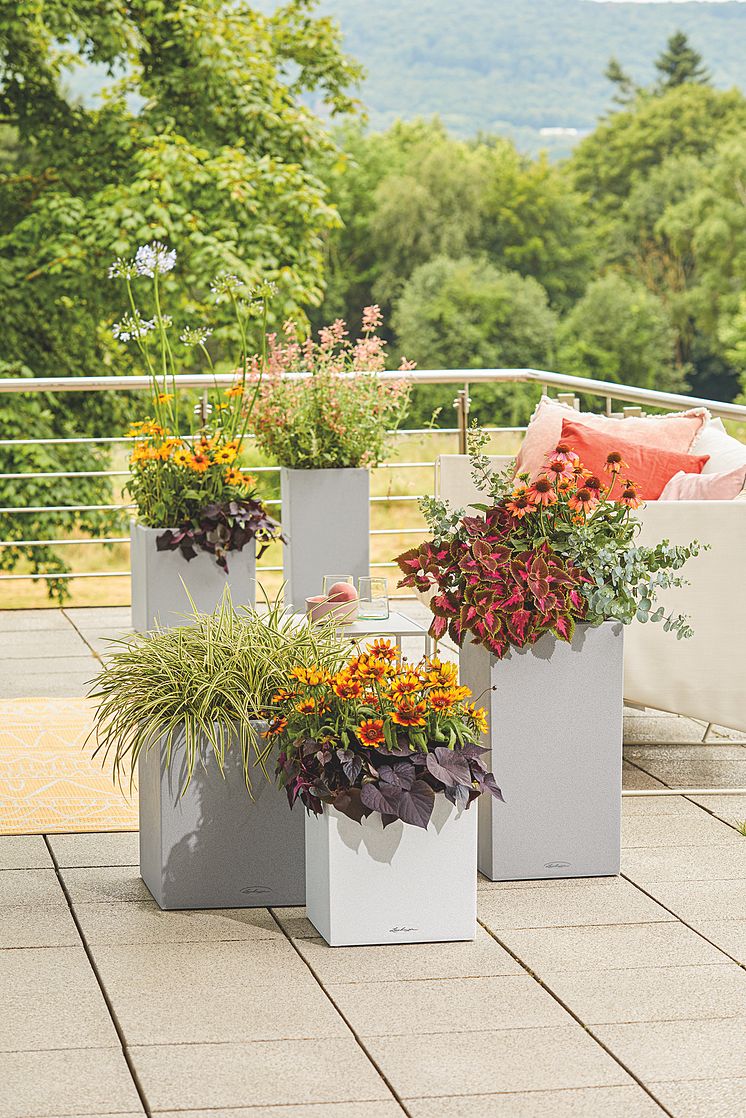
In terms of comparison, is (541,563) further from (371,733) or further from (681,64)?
(681,64)

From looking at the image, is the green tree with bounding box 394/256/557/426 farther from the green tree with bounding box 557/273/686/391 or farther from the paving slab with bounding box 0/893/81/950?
the paving slab with bounding box 0/893/81/950

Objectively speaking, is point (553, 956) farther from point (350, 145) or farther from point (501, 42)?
point (501, 42)

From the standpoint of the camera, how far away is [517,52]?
4172 cm

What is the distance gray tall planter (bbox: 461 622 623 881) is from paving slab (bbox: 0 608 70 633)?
3019 mm

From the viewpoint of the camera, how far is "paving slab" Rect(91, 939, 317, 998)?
263 cm

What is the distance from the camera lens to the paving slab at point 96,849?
3316 mm

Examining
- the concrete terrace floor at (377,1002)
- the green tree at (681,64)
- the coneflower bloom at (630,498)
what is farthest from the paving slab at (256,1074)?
the green tree at (681,64)

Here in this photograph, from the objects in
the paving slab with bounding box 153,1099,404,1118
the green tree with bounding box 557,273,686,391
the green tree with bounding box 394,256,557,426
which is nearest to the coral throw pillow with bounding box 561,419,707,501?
the paving slab with bounding box 153,1099,404,1118

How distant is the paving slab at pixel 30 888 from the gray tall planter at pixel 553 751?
0.89 meters

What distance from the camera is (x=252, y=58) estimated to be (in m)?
12.2

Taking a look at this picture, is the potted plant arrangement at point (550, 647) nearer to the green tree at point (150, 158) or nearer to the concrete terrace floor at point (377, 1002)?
the concrete terrace floor at point (377, 1002)

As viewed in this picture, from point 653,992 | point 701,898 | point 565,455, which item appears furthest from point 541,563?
point 653,992

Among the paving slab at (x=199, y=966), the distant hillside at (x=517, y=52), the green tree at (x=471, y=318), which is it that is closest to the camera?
the paving slab at (x=199, y=966)

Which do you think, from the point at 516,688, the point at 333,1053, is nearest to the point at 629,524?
the point at 516,688
